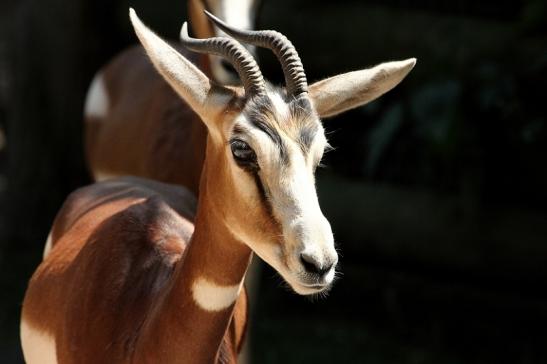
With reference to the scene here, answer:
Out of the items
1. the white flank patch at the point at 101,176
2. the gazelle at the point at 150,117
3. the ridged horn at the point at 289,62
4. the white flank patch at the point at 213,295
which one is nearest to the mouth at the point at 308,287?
the white flank patch at the point at 213,295

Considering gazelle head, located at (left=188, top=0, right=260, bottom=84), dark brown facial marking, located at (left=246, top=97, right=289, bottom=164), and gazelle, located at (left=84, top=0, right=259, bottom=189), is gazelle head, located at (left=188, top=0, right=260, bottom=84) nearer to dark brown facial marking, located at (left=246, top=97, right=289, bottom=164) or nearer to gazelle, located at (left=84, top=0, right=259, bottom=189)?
gazelle, located at (left=84, top=0, right=259, bottom=189)

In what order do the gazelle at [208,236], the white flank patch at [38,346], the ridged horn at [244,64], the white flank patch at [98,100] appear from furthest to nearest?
the white flank patch at [98,100], the white flank patch at [38,346], the ridged horn at [244,64], the gazelle at [208,236]

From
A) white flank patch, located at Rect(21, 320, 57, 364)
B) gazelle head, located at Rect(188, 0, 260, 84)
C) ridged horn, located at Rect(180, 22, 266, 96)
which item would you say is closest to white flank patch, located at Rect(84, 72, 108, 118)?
gazelle head, located at Rect(188, 0, 260, 84)

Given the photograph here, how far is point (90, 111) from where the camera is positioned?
7551 millimetres

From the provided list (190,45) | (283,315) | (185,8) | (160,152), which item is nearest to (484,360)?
(283,315)

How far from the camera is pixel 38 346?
474 centimetres

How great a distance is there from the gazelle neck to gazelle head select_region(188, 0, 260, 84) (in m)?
1.52

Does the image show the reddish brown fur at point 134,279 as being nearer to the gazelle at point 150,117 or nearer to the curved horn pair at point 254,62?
the curved horn pair at point 254,62

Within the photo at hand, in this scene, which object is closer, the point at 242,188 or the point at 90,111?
the point at 242,188

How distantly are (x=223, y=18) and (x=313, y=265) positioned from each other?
2.51 meters

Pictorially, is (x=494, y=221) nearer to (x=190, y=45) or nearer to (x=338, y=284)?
(x=338, y=284)

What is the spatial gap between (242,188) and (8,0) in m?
6.94

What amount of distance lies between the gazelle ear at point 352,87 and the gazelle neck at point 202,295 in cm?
42

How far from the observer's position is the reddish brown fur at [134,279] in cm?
389
